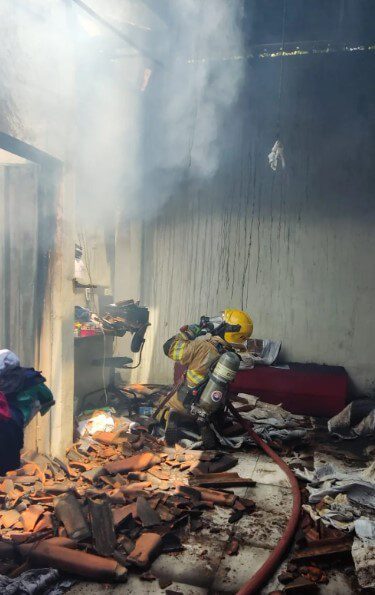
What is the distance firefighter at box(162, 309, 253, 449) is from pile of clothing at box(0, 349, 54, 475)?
251 cm

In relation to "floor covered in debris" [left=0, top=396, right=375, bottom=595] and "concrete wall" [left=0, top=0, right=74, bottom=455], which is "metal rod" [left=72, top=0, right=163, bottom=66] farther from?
"floor covered in debris" [left=0, top=396, right=375, bottom=595]

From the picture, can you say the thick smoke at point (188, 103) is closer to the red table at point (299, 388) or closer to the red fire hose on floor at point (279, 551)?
the red table at point (299, 388)

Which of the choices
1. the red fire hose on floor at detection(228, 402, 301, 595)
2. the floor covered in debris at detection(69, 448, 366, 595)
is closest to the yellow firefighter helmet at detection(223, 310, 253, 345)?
the red fire hose on floor at detection(228, 402, 301, 595)

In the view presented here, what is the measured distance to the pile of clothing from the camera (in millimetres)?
2706

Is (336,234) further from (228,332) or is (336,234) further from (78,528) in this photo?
(78,528)

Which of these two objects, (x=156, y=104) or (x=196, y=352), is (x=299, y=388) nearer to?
(x=196, y=352)

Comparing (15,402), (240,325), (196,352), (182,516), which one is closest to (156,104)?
(240,325)

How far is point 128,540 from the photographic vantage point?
345 centimetres

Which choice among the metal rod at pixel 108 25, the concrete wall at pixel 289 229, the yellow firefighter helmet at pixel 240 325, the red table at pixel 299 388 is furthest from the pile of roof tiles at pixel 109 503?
the metal rod at pixel 108 25

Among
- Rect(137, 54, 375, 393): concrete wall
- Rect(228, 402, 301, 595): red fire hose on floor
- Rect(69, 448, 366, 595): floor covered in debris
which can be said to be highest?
Rect(137, 54, 375, 393): concrete wall

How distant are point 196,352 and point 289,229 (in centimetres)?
375

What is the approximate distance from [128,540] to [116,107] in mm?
7200

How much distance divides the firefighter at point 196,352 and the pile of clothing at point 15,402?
2511 mm

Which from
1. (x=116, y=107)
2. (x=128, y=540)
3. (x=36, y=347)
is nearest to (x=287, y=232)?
(x=116, y=107)
